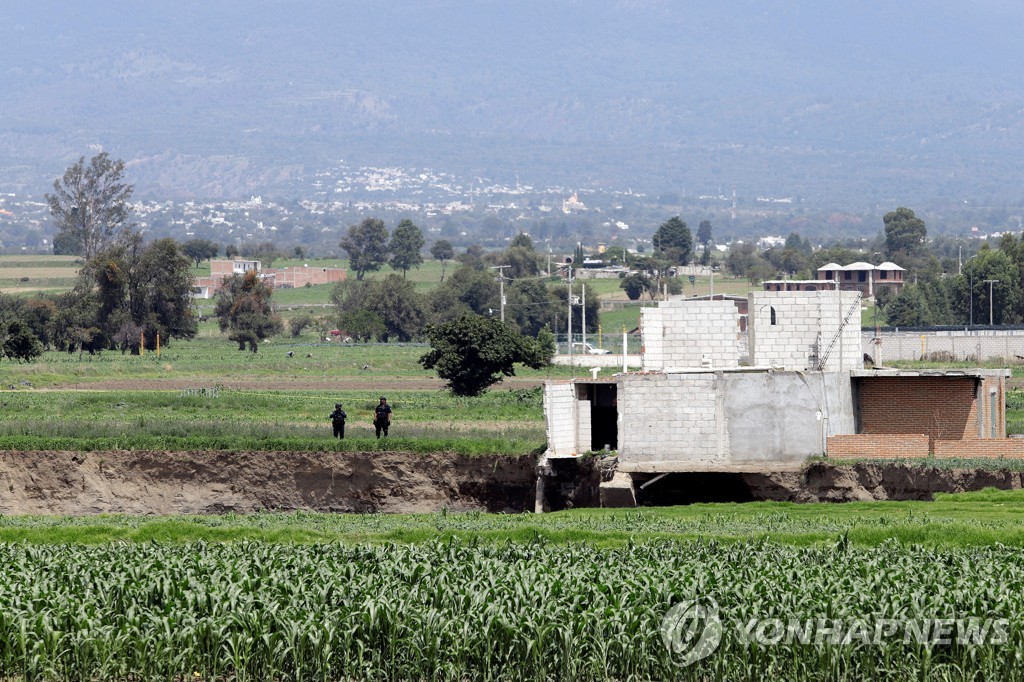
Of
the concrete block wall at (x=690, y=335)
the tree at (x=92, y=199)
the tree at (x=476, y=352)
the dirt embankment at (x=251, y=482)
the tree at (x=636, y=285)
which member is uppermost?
the tree at (x=92, y=199)

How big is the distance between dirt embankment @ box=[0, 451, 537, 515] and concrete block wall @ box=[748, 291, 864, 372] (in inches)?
268

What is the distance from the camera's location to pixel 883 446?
34344 mm

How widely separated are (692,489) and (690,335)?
4.25 meters

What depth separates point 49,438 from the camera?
39875 mm

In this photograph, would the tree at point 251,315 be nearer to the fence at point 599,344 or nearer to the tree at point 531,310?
the fence at point 599,344

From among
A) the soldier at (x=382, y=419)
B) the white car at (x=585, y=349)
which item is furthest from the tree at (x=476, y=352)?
the white car at (x=585, y=349)

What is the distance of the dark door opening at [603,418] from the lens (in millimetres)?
38594

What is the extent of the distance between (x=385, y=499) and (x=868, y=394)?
39.5 feet

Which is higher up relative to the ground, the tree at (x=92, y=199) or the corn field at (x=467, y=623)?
the tree at (x=92, y=199)

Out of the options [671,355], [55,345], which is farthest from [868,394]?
[55,345]

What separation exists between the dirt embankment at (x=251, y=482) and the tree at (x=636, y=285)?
121 meters

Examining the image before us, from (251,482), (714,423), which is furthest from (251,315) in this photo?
(714,423)

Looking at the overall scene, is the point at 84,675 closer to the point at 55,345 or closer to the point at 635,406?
the point at 635,406

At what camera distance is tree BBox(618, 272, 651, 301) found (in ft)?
522
